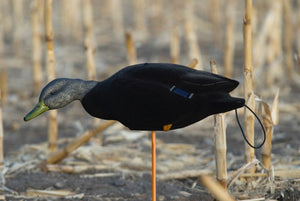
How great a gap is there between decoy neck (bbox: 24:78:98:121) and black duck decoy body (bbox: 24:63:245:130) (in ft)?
0.28

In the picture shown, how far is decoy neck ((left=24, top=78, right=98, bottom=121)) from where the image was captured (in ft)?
7.46

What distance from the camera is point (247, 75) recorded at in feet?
9.54

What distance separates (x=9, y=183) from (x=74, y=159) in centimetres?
54

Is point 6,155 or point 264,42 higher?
point 264,42

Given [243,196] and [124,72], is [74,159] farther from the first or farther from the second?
[124,72]

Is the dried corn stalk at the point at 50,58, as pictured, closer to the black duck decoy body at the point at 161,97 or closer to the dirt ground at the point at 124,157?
the dirt ground at the point at 124,157

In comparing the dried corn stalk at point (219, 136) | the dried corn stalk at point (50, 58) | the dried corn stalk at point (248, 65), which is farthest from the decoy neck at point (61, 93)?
the dried corn stalk at point (50, 58)

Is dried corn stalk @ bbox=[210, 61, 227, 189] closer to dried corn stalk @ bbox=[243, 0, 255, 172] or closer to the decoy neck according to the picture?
dried corn stalk @ bbox=[243, 0, 255, 172]

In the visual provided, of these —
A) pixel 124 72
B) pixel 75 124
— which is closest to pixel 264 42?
pixel 75 124

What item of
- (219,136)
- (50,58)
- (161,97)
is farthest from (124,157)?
(161,97)

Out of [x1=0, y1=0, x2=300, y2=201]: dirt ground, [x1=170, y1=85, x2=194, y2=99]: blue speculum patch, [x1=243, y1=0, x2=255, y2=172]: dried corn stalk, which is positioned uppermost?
[x1=243, y1=0, x2=255, y2=172]: dried corn stalk

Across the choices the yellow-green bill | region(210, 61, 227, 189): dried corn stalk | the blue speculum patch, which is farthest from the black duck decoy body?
region(210, 61, 227, 189): dried corn stalk

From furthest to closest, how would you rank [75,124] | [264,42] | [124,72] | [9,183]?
[264,42], [75,124], [9,183], [124,72]

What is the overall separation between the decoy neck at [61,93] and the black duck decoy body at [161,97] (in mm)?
85
